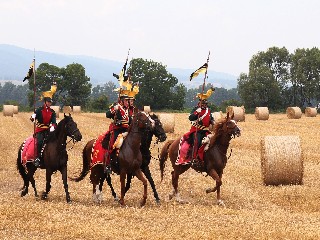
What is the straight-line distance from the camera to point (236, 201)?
50.4ft

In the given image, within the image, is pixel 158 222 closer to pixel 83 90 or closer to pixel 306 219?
pixel 306 219

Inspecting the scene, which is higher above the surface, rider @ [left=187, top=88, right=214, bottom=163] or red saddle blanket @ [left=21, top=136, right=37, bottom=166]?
rider @ [left=187, top=88, right=214, bottom=163]

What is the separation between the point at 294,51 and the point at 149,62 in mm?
27105

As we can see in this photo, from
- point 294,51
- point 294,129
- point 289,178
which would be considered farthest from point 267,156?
point 294,51

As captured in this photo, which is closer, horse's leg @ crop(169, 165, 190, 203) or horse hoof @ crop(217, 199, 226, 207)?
horse hoof @ crop(217, 199, 226, 207)

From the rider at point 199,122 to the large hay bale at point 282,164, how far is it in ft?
9.23

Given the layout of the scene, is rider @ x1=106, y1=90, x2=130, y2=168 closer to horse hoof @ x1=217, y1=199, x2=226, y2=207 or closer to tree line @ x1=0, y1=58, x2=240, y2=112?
horse hoof @ x1=217, y1=199, x2=226, y2=207

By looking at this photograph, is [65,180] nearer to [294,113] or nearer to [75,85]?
[294,113]

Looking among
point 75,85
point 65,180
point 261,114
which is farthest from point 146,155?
point 75,85

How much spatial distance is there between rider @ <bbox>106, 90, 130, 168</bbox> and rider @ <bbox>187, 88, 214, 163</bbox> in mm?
1909

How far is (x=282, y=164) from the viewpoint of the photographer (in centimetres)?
1742

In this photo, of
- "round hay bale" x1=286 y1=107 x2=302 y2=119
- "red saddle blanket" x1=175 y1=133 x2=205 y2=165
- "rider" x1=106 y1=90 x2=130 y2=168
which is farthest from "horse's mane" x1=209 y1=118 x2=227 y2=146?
"round hay bale" x1=286 y1=107 x2=302 y2=119

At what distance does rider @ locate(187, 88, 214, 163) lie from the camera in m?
15.6

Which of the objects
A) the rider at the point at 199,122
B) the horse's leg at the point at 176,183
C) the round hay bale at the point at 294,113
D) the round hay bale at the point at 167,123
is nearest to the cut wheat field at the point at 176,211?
the horse's leg at the point at 176,183
